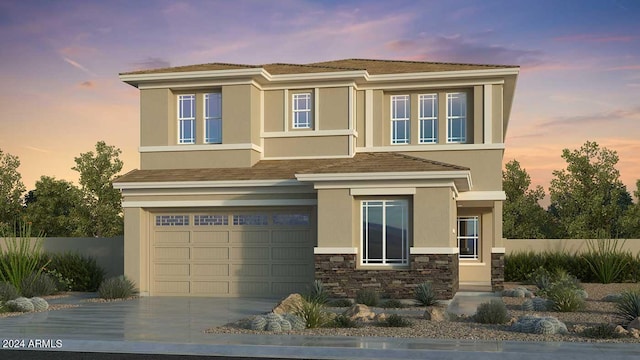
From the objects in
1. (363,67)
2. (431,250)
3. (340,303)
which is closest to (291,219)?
(340,303)

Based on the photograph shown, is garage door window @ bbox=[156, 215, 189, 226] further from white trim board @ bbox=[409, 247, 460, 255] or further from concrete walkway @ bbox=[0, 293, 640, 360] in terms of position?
white trim board @ bbox=[409, 247, 460, 255]

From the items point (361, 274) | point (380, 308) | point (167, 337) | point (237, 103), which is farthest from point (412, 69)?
point (167, 337)

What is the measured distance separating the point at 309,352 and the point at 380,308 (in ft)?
24.5

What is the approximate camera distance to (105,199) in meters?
45.3

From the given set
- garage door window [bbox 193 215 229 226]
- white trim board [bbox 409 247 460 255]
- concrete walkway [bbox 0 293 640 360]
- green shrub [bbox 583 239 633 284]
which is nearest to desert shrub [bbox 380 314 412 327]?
concrete walkway [bbox 0 293 640 360]

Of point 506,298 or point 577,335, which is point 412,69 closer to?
point 506,298

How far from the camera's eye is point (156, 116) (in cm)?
2748

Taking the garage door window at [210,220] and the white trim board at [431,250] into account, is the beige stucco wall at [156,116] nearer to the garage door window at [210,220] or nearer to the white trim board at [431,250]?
the garage door window at [210,220]

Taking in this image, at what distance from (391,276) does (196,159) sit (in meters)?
7.52

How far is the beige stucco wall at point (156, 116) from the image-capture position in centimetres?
2736

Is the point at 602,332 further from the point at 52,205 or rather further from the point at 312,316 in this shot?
the point at 52,205

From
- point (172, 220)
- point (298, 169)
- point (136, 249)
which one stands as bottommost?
point (136, 249)

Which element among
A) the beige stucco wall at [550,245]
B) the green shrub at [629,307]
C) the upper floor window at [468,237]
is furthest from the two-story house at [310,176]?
the green shrub at [629,307]

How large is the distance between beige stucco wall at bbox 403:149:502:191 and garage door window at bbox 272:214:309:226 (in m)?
4.92
